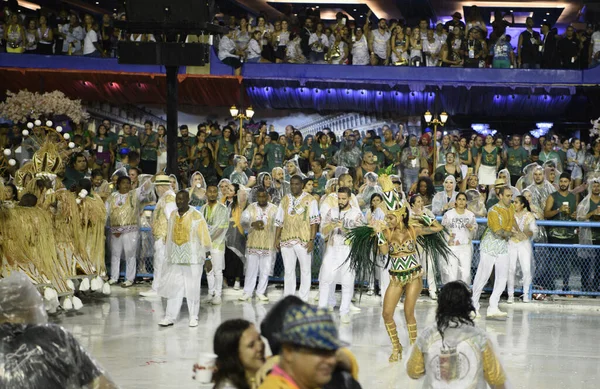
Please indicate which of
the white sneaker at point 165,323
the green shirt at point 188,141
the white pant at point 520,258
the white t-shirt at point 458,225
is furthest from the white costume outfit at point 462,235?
the green shirt at point 188,141

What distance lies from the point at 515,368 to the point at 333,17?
19.3 meters

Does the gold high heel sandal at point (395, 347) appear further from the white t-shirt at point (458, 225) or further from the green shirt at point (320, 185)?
the green shirt at point (320, 185)

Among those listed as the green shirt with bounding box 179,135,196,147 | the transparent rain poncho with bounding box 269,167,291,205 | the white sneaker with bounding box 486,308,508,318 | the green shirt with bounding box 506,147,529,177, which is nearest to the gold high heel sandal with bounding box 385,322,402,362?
the white sneaker with bounding box 486,308,508,318

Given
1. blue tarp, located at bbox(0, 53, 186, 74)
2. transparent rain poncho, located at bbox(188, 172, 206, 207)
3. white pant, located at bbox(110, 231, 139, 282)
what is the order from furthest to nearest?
blue tarp, located at bbox(0, 53, 186, 74)
transparent rain poncho, located at bbox(188, 172, 206, 207)
white pant, located at bbox(110, 231, 139, 282)

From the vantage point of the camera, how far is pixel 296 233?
13555mm

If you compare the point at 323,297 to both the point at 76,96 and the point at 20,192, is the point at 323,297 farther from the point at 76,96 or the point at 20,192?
the point at 76,96

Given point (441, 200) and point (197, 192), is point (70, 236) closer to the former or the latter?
point (197, 192)

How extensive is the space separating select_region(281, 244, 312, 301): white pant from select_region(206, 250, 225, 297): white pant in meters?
0.89

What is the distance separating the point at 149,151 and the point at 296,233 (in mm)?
6598

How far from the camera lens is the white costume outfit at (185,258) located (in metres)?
11.8

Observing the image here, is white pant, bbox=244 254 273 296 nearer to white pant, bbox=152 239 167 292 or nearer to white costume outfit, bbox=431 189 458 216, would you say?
white pant, bbox=152 239 167 292

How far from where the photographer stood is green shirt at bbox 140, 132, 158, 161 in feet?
63.3

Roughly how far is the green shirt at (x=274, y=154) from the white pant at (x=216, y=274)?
4426 mm

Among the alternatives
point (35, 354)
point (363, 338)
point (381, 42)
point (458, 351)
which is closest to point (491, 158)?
point (381, 42)
